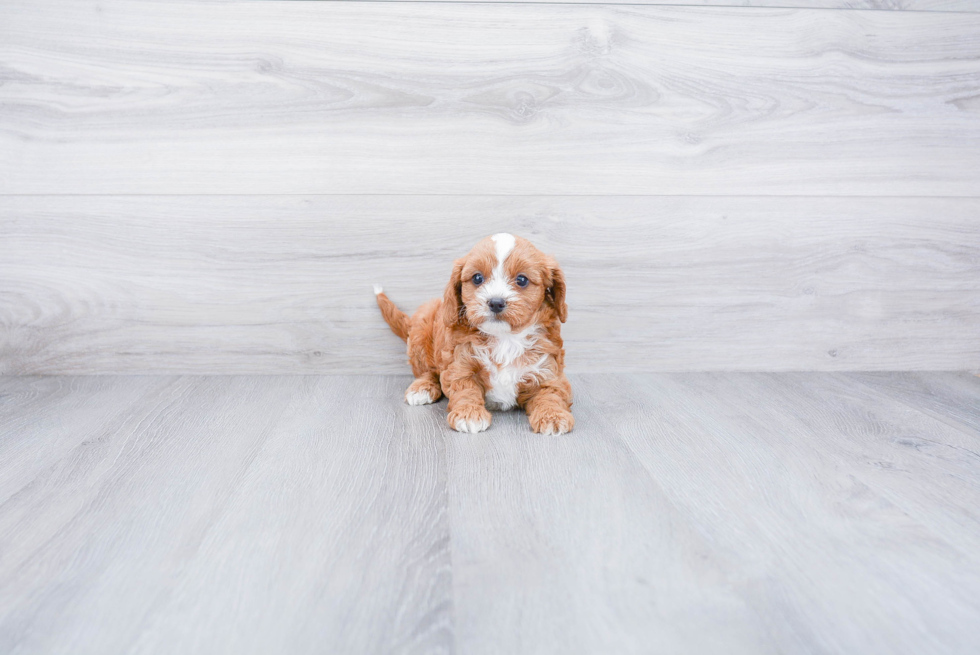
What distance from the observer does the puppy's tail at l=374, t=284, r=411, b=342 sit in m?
1.53

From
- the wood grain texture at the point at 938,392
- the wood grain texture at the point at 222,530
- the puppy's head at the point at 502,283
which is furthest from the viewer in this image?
the wood grain texture at the point at 938,392

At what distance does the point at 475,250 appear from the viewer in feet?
4.03

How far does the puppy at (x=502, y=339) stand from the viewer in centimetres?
120

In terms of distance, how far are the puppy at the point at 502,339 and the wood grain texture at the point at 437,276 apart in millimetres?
282

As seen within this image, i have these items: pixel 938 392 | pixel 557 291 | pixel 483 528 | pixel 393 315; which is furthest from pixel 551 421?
pixel 938 392

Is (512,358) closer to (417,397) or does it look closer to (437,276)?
(417,397)

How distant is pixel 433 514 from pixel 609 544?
0.81 feet

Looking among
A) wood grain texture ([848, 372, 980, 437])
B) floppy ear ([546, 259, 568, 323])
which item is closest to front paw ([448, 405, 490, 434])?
floppy ear ([546, 259, 568, 323])

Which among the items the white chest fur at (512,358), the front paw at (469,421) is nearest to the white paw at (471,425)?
the front paw at (469,421)

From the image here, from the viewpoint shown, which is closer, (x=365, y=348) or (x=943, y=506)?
(x=943, y=506)

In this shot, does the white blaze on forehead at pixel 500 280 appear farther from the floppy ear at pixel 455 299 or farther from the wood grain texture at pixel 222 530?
the wood grain texture at pixel 222 530

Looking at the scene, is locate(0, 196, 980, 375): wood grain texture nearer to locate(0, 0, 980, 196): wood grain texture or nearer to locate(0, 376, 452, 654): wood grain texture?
locate(0, 0, 980, 196): wood grain texture

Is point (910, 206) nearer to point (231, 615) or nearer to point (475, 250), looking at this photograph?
point (475, 250)

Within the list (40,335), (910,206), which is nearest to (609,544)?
(910,206)
